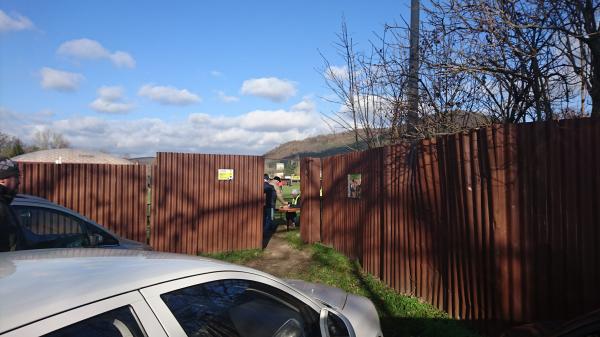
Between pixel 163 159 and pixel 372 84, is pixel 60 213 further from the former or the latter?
pixel 372 84

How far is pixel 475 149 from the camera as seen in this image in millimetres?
4785

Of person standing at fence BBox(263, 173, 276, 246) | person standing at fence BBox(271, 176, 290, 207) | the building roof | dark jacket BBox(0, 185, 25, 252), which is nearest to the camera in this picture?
dark jacket BBox(0, 185, 25, 252)

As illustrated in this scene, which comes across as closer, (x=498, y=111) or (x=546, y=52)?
(x=546, y=52)

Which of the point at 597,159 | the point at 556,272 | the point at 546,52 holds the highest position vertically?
the point at 546,52

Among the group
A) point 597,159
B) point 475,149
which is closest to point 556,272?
point 597,159

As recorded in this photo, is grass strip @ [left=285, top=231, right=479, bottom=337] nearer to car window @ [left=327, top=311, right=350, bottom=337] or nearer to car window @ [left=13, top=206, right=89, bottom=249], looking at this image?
car window @ [left=327, top=311, right=350, bottom=337]

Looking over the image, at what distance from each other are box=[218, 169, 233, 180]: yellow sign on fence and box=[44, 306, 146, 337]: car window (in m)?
8.51

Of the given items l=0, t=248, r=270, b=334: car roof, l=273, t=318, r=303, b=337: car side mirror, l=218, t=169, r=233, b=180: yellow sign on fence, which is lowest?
l=273, t=318, r=303, b=337: car side mirror

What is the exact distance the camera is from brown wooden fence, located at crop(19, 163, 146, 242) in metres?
8.58

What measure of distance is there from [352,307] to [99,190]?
7.41m

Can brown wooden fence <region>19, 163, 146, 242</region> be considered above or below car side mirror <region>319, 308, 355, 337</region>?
above

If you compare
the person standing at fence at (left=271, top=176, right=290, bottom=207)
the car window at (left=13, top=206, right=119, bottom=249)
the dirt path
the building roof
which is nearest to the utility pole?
the dirt path

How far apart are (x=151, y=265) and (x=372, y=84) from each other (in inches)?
328

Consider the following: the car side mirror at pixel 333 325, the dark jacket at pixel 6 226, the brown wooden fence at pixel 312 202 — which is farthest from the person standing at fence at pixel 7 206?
the brown wooden fence at pixel 312 202
